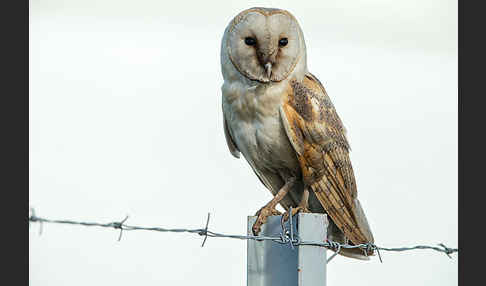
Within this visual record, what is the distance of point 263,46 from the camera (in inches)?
158

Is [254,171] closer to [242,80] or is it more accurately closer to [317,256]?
[242,80]

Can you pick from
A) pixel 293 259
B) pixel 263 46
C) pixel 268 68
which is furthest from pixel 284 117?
pixel 293 259

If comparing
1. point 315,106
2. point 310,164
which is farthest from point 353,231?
point 315,106

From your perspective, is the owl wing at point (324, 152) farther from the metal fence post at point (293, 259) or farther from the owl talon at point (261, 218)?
the metal fence post at point (293, 259)

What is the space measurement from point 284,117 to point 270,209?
52 cm

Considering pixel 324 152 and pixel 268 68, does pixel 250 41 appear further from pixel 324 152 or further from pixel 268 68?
pixel 324 152

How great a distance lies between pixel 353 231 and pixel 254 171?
0.71 m

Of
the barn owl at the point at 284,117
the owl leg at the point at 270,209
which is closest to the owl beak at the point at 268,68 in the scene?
the barn owl at the point at 284,117

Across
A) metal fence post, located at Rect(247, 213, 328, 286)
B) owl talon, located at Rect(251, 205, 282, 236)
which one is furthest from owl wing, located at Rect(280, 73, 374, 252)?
metal fence post, located at Rect(247, 213, 328, 286)

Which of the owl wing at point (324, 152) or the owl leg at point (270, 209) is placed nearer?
the owl leg at point (270, 209)

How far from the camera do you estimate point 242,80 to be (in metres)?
4.11

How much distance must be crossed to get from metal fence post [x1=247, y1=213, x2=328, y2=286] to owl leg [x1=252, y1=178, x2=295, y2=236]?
0.13 metres

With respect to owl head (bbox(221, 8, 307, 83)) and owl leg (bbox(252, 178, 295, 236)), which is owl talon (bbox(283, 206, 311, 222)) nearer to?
owl leg (bbox(252, 178, 295, 236))

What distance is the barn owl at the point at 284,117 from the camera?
13.3 ft
